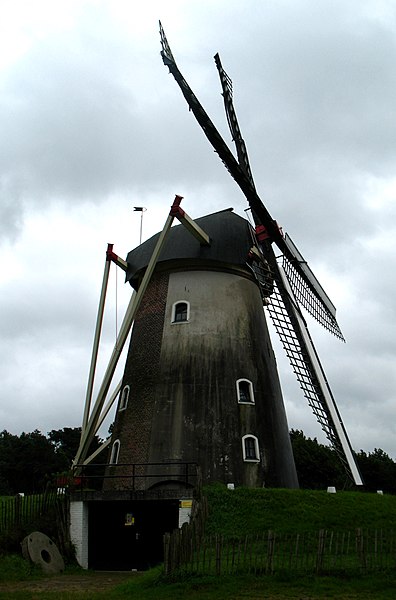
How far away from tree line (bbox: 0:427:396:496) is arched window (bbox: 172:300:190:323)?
27.1m

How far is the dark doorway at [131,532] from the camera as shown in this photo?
19.0 meters

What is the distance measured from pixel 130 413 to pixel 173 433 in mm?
2103

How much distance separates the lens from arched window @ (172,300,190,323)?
22.3m

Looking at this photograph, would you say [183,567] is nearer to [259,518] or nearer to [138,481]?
[259,518]

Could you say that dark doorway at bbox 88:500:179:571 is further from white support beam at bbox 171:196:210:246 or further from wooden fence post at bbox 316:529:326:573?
white support beam at bbox 171:196:210:246

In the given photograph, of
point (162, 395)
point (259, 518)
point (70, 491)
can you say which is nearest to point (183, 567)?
point (259, 518)

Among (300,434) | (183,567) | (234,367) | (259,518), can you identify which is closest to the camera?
(183,567)

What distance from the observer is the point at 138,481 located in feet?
64.6

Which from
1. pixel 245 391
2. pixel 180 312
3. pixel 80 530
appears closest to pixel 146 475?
pixel 80 530

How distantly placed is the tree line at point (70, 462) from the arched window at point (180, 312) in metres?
27.1

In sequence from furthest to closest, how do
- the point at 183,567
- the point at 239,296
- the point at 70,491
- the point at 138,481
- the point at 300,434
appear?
the point at 300,434
the point at 239,296
the point at 138,481
the point at 70,491
the point at 183,567

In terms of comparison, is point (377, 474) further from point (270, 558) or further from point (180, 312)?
point (270, 558)

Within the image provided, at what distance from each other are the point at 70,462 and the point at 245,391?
1210 inches

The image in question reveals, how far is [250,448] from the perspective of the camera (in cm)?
2069
